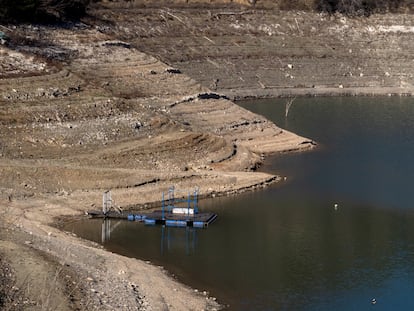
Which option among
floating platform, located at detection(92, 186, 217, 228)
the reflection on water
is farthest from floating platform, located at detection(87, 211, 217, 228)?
the reflection on water

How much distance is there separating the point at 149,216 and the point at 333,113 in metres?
34.9

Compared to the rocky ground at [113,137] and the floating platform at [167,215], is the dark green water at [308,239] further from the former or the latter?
the rocky ground at [113,137]

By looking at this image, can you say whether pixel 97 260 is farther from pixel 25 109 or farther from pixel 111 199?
pixel 25 109

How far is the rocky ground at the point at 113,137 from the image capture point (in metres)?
31.3

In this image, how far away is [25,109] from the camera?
1965 inches

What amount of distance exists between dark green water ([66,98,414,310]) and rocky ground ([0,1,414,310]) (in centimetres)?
149

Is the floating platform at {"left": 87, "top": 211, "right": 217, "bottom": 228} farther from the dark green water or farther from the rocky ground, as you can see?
the rocky ground

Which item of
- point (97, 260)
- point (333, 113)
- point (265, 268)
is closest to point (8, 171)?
point (97, 260)

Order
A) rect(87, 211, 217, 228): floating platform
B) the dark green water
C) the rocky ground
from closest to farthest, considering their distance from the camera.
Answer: the rocky ground < the dark green water < rect(87, 211, 217, 228): floating platform

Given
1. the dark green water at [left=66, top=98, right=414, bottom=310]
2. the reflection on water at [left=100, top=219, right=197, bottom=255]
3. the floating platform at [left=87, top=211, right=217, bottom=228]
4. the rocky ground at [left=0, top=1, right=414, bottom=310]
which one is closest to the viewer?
the rocky ground at [left=0, top=1, right=414, bottom=310]

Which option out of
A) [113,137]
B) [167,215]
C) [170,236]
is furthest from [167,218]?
[113,137]

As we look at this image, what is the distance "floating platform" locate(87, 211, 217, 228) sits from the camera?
40969 millimetres

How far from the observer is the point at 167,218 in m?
41.3

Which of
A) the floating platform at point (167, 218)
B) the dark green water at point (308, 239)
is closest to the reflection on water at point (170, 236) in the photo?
the dark green water at point (308, 239)
